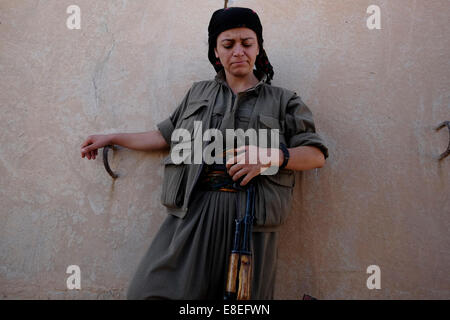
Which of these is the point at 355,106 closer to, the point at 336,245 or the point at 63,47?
the point at 336,245

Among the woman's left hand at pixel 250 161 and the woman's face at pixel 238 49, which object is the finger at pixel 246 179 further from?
the woman's face at pixel 238 49

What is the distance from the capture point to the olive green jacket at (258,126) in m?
1.79

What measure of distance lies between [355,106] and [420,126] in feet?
1.25

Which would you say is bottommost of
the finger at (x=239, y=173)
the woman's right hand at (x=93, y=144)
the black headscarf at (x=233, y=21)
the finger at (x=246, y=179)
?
the finger at (x=246, y=179)

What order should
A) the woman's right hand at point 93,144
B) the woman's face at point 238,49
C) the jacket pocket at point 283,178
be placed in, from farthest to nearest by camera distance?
the woman's right hand at point 93,144
the woman's face at point 238,49
the jacket pocket at point 283,178

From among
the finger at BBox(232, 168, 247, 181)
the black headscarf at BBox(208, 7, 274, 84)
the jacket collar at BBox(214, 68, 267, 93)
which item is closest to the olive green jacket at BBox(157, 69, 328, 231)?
the jacket collar at BBox(214, 68, 267, 93)

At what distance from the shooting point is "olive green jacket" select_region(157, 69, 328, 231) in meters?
1.79

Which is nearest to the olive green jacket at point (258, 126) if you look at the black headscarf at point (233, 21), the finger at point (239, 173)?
the finger at point (239, 173)

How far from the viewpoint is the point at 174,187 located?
188 cm

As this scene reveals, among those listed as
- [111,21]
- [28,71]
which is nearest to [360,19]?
[111,21]

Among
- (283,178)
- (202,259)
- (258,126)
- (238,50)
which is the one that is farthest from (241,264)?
(238,50)

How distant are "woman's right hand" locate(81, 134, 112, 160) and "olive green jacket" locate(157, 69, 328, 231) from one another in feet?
0.98

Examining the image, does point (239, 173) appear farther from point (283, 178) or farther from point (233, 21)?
point (233, 21)

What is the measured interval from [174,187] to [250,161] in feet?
1.40
